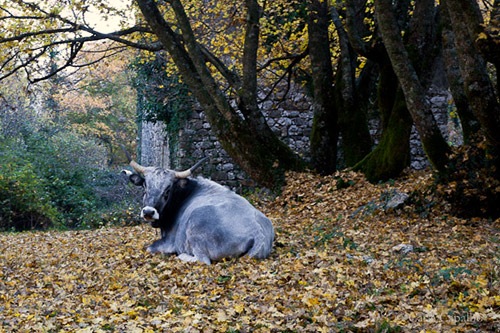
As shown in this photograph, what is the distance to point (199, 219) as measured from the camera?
880 centimetres

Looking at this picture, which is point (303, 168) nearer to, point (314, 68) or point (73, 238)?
point (314, 68)

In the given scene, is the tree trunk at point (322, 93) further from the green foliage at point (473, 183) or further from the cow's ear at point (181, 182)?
the cow's ear at point (181, 182)

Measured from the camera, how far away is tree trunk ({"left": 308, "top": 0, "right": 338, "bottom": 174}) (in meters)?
15.4

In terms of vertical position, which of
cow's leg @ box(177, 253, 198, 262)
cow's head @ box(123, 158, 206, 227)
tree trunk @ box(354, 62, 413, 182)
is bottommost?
cow's leg @ box(177, 253, 198, 262)

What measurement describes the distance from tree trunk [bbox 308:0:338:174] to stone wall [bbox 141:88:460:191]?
4313 mm

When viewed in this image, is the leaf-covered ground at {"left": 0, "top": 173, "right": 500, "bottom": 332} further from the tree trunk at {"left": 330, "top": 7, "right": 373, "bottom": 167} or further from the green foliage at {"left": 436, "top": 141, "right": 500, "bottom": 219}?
the tree trunk at {"left": 330, "top": 7, "right": 373, "bottom": 167}

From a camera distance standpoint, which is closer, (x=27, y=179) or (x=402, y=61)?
(x=402, y=61)

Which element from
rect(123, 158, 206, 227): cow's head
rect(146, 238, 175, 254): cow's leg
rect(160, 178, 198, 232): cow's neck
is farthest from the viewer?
rect(160, 178, 198, 232): cow's neck

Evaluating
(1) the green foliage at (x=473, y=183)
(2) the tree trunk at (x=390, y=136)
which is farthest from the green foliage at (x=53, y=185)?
(1) the green foliage at (x=473, y=183)

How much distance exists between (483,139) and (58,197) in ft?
49.7

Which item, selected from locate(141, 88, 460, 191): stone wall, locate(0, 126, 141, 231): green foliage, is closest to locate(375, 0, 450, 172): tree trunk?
locate(141, 88, 460, 191): stone wall

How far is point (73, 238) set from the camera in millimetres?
13562

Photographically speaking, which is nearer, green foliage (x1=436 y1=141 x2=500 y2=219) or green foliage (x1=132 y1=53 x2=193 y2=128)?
green foliage (x1=436 y1=141 x2=500 y2=219)

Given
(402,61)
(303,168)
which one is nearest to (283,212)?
(303,168)
